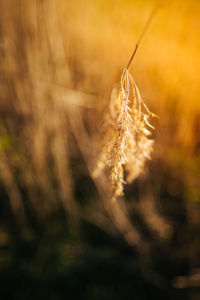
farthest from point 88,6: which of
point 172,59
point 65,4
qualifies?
point 172,59

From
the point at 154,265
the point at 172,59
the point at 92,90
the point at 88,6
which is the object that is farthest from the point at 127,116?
the point at 154,265

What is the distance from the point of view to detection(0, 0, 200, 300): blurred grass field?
4.74 feet

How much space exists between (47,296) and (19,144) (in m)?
1.36

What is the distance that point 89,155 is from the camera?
1.78 meters

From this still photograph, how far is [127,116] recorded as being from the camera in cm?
61

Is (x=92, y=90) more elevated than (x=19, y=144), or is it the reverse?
(x=92, y=90)

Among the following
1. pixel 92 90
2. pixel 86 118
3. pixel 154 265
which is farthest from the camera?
pixel 154 265

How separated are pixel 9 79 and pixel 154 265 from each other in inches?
80.0

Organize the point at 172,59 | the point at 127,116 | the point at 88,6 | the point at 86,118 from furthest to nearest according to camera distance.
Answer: the point at 86,118 → the point at 88,6 → the point at 172,59 → the point at 127,116

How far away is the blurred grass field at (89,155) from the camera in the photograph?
56.8 inches

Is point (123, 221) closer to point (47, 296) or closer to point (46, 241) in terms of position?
point (46, 241)

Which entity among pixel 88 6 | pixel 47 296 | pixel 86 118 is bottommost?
pixel 47 296

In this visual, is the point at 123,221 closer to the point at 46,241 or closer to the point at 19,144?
the point at 46,241

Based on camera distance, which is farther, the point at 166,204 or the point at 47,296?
the point at 166,204
